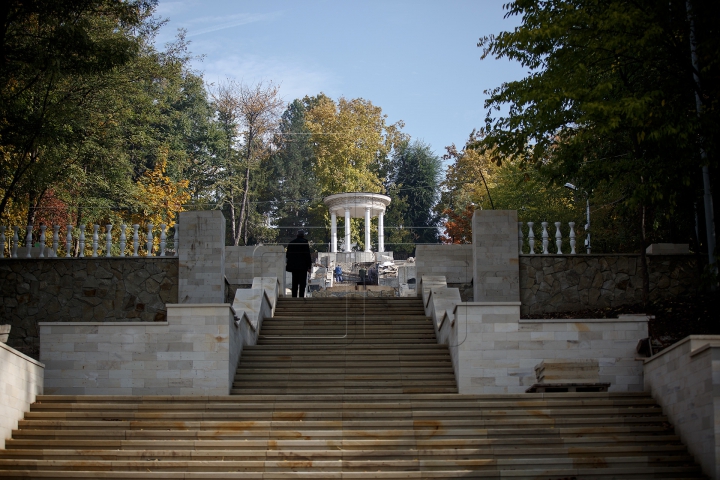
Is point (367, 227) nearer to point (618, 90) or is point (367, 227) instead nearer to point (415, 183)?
point (415, 183)

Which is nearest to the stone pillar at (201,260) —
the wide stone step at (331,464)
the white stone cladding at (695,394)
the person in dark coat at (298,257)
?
the person in dark coat at (298,257)

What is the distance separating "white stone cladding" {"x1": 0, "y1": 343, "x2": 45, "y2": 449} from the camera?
12.0 metres

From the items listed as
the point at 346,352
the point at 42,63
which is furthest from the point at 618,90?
the point at 42,63

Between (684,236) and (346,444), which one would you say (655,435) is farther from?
(684,236)

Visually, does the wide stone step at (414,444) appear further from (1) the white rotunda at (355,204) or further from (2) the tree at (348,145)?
(2) the tree at (348,145)

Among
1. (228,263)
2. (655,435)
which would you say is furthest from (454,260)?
(655,435)

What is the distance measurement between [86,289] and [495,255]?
9554mm

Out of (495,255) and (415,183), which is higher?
(415,183)

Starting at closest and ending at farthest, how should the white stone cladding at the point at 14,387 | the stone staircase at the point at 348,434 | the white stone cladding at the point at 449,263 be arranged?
the stone staircase at the point at 348,434 → the white stone cladding at the point at 14,387 → the white stone cladding at the point at 449,263

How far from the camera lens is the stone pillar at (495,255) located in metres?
19.4

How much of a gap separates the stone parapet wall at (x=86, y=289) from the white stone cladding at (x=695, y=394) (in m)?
11.4

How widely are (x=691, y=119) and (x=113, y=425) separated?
10703 millimetres

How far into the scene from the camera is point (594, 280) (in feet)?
64.5

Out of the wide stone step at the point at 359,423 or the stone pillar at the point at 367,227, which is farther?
the stone pillar at the point at 367,227
